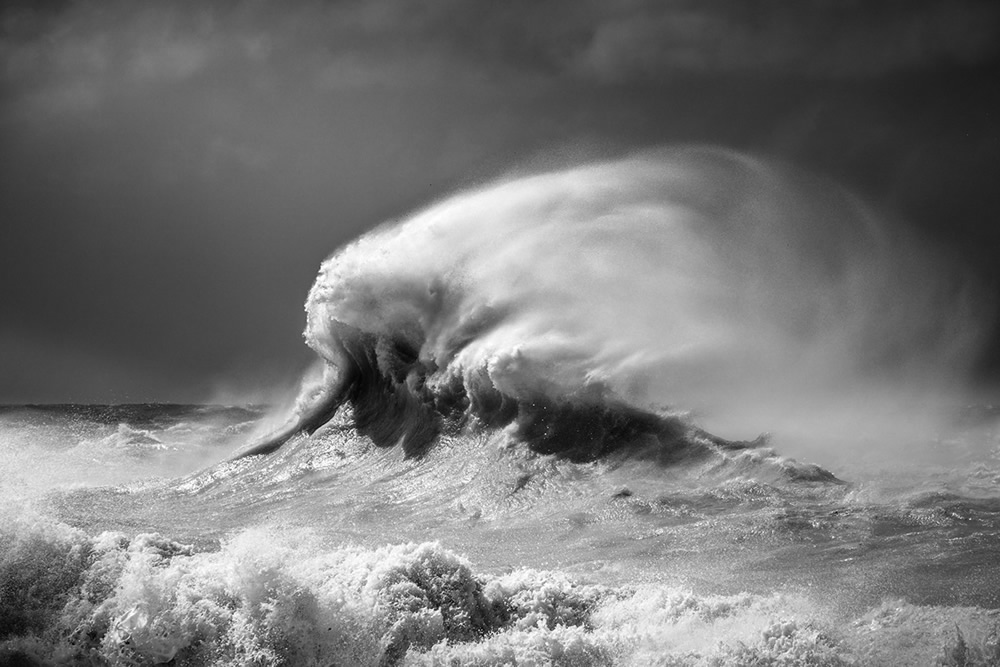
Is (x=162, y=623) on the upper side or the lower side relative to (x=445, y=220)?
lower

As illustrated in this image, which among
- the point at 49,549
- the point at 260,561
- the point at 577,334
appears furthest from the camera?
the point at 577,334

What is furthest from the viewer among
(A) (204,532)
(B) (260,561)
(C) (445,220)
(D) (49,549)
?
(C) (445,220)

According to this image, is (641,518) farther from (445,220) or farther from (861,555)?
(445,220)

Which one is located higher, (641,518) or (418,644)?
(641,518)

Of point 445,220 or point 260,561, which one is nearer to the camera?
point 260,561

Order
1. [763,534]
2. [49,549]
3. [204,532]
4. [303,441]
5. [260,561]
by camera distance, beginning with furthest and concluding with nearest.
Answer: [303,441], [204,532], [763,534], [49,549], [260,561]

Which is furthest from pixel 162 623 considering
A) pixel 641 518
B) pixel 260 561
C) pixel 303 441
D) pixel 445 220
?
pixel 445 220

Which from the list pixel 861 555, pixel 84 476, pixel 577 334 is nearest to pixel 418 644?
pixel 861 555

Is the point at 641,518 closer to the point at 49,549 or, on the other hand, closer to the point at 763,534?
the point at 763,534

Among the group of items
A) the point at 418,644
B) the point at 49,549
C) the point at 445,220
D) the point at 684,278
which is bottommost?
the point at 418,644
